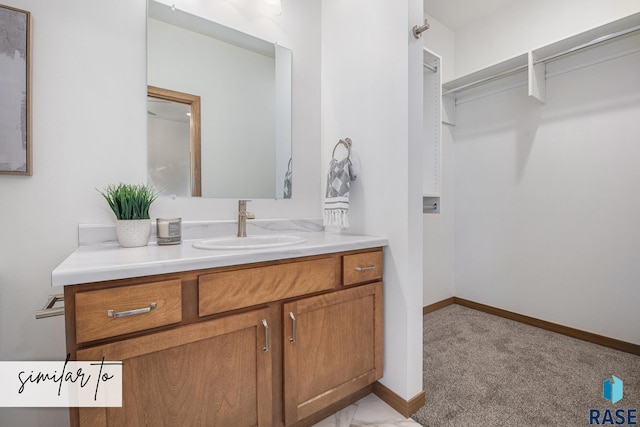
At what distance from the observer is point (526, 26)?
2.38 meters

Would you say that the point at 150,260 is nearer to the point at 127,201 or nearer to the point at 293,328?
the point at 127,201

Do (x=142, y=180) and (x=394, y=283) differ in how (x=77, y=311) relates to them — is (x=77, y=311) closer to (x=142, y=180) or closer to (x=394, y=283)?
(x=142, y=180)

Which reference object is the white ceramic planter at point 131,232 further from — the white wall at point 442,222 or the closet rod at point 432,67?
the white wall at point 442,222

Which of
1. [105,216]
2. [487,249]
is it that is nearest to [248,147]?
[105,216]

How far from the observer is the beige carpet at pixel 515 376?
141cm

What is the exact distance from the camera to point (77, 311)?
0.77 meters

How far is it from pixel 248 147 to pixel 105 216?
794 mm

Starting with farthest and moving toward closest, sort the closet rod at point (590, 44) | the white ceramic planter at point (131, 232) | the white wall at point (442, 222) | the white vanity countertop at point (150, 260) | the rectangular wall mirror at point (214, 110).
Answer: the white wall at point (442, 222) < the closet rod at point (590, 44) < the rectangular wall mirror at point (214, 110) < the white ceramic planter at point (131, 232) < the white vanity countertop at point (150, 260)

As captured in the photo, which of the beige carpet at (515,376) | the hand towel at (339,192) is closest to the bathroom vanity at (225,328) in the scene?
the hand towel at (339,192)

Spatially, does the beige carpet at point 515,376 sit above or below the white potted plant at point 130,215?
below

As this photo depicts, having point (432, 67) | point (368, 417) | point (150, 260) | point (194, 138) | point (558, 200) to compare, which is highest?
point (432, 67)

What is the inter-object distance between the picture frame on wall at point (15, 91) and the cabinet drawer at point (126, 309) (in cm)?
75

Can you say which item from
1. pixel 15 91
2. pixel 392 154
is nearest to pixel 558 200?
pixel 392 154

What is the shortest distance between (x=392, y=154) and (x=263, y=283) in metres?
0.92
